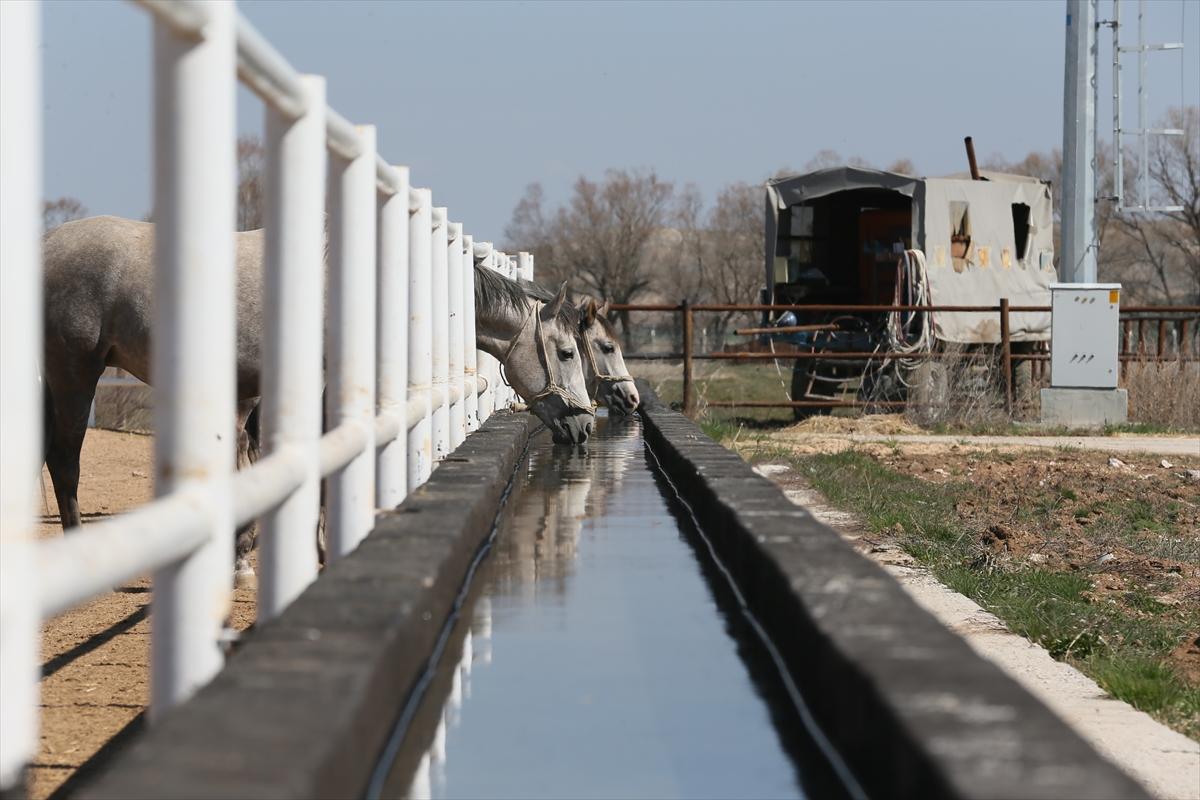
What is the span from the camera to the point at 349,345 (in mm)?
3533

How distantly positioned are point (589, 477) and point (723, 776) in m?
4.39

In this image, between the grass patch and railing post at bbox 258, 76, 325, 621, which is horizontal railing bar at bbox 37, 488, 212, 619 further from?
the grass patch

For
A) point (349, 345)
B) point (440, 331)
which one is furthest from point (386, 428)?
point (440, 331)

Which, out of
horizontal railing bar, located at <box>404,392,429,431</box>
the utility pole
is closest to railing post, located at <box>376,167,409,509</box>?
horizontal railing bar, located at <box>404,392,429,431</box>

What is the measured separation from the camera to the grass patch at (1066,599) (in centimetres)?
394

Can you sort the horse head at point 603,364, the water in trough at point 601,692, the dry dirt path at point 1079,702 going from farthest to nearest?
1. the horse head at point 603,364
2. the dry dirt path at point 1079,702
3. the water in trough at point 601,692

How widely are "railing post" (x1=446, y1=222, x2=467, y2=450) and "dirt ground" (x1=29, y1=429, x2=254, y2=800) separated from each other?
1.50 meters

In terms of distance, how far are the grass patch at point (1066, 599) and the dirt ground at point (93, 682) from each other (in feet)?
9.66

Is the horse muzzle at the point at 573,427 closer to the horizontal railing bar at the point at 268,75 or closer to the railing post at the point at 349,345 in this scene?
the railing post at the point at 349,345

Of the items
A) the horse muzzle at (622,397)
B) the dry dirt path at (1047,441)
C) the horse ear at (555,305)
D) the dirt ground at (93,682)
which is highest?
the horse ear at (555,305)

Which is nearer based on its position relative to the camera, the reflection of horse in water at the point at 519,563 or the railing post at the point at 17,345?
the railing post at the point at 17,345

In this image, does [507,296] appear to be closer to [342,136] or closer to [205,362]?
[342,136]

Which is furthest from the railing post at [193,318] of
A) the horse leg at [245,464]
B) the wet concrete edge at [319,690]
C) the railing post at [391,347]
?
the horse leg at [245,464]

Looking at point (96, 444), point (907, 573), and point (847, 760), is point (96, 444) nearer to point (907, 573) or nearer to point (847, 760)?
point (907, 573)
